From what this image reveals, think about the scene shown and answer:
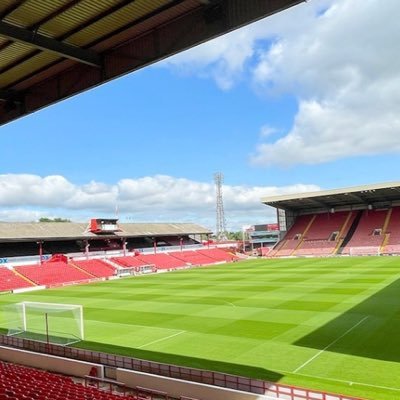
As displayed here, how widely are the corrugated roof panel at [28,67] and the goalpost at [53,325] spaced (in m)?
11.9

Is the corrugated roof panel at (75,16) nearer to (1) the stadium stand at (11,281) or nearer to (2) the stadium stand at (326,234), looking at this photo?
(1) the stadium stand at (11,281)

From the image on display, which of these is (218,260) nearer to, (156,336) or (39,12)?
(156,336)

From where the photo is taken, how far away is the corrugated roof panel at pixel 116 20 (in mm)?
8414

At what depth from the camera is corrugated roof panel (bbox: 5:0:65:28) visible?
8188 mm

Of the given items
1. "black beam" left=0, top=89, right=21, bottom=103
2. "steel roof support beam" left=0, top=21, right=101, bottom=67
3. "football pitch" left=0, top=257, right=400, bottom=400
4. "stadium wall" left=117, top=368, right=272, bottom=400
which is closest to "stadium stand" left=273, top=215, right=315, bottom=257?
"football pitch" left=0, top=257, right=400, bottom=400

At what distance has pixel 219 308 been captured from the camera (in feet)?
84.7

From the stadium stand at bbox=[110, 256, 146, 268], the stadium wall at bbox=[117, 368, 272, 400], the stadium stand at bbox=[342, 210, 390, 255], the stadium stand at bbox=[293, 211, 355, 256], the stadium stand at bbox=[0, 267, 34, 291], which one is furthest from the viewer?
the stadium stand at bbox=[293, 211, 355, 256]

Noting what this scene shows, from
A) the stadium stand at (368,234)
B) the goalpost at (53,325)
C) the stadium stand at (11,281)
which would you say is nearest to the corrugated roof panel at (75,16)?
the goalpost at (53,325)

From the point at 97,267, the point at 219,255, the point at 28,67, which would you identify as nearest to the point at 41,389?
the point at 28,67

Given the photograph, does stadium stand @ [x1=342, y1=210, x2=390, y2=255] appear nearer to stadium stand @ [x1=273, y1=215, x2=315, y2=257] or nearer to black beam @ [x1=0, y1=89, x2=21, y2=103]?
stadium stand @ [x1=273, y1=215, x2=315, y2=257]

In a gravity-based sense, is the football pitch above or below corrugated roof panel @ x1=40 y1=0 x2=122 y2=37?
below

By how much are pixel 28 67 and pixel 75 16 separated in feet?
10.1

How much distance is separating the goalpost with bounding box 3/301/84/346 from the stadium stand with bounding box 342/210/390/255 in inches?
1919

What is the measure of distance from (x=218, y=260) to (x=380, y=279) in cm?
3645
